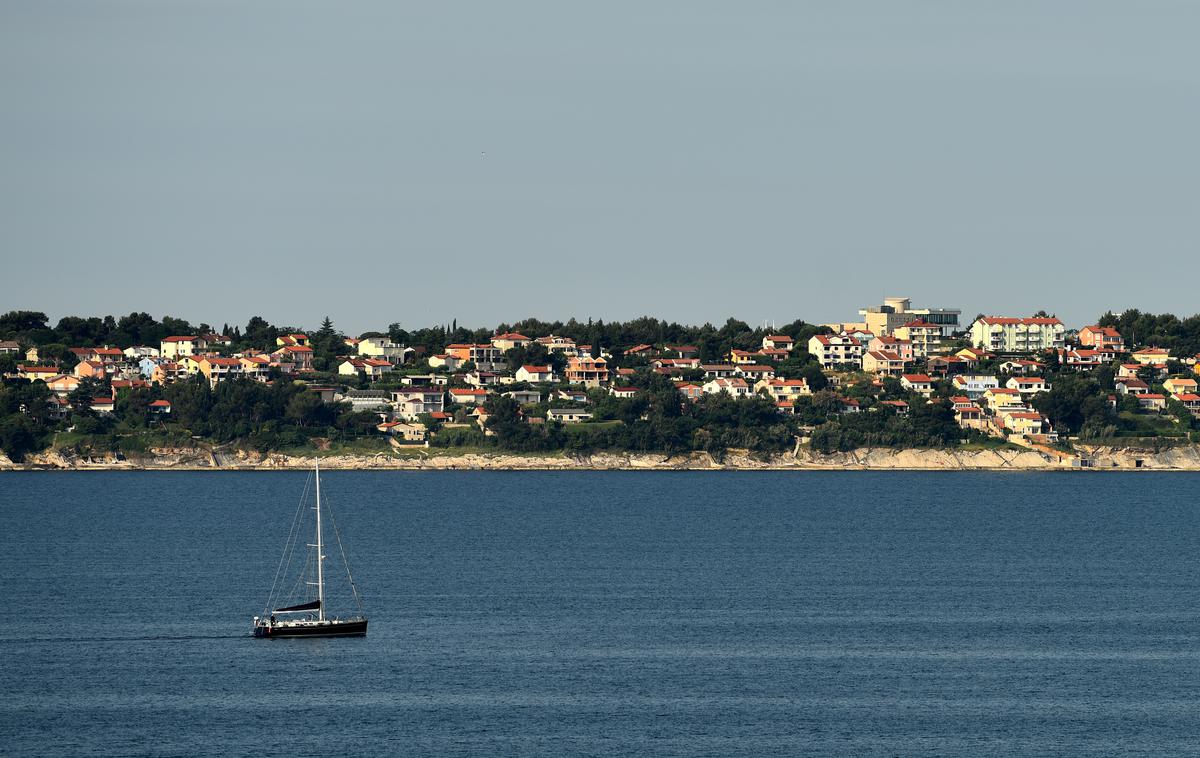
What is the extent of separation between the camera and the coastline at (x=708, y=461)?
188375mm

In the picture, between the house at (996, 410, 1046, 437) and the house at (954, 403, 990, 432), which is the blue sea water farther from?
the house at (954, 403, 990, 432)

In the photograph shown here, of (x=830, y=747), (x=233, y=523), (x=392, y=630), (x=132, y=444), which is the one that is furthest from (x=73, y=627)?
(x=132, y=444)

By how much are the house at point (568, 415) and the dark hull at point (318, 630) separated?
427 feet

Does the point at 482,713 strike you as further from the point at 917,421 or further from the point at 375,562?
the point at 917,421

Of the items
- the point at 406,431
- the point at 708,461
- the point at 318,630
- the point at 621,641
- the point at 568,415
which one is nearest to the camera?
the point at 621,641

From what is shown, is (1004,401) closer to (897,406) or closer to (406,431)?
(897,406)

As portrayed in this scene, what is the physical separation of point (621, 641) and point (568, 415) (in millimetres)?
132250

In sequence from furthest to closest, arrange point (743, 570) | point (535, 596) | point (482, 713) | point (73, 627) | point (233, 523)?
1. point (233, 523)
2. point (743, 570)
3. point (535, 596)
4. point (73, 627)
5. point (482, 713)

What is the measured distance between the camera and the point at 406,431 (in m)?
191

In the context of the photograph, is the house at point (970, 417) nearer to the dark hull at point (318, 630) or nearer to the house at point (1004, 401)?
the house at point (1004, 401)

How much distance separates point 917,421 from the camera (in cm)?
19188

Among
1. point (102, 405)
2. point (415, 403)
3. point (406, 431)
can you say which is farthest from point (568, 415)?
point (102, 405)

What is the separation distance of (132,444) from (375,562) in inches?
4116

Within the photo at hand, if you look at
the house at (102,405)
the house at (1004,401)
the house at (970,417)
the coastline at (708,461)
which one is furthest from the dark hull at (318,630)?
the house at (1004,401)
